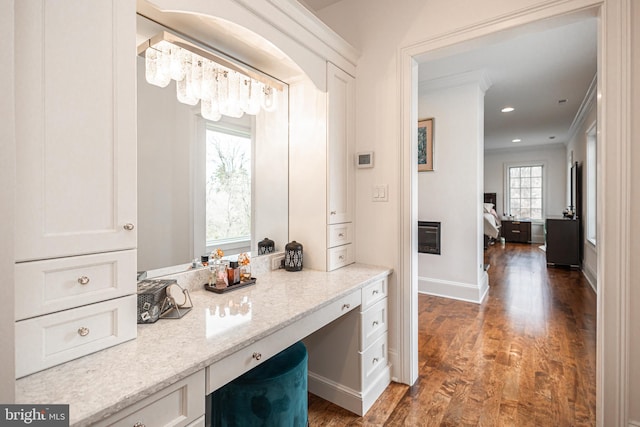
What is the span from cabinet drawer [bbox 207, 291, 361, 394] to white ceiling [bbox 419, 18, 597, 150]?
173cm

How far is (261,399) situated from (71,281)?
2.84ft

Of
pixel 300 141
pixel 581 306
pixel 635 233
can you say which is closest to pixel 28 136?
pixel 300 141

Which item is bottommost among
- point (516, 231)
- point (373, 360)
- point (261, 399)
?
point (373, 360)

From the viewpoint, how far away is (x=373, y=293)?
1952 mm

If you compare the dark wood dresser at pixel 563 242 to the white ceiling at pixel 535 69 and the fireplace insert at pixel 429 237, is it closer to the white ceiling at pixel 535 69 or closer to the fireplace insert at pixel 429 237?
the white ceiling at pixel 535 69

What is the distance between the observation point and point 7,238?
2.11 feet

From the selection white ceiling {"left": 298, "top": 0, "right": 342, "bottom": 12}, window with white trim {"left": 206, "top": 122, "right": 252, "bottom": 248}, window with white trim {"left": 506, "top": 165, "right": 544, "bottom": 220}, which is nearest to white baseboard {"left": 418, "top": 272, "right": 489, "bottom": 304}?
window with white trim {"left": 206, "top": 122, "right": 252, "bottom": 248}

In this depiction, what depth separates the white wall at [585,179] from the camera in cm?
456

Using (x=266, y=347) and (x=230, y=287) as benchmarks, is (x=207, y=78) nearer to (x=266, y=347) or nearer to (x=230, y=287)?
(x=230, y=287)

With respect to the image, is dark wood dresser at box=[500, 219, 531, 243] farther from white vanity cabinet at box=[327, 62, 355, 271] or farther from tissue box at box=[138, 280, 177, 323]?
tissue box at box=[138, 280, 177, 323]

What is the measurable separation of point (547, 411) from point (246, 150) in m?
2.37

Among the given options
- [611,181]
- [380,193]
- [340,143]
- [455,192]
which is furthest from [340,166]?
[455,192]

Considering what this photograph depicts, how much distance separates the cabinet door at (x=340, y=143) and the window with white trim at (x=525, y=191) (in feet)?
29.1

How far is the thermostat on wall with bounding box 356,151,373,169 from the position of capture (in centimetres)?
222
